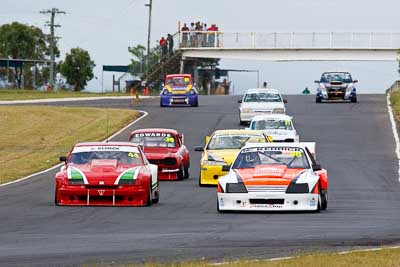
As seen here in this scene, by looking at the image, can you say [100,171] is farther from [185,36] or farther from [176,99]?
[185,36]

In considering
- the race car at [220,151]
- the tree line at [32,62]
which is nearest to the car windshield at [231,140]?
the race car at [220,151]

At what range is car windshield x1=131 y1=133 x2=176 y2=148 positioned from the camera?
32.8 meters

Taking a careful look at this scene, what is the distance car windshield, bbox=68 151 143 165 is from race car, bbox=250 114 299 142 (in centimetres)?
1615

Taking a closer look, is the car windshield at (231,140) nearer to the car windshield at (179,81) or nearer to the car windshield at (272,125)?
the car windshield at (272,125)

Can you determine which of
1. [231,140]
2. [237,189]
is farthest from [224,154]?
[237,189]

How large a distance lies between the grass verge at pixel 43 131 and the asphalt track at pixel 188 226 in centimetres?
405

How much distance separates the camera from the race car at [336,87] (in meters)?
67.6

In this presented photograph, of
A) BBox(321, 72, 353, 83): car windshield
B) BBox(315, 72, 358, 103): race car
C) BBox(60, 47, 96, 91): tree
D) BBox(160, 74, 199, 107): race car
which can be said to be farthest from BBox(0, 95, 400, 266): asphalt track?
BBox(60, 47, 96, 91): tree

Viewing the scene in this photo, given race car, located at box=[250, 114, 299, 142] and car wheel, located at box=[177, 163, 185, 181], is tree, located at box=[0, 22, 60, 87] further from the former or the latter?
car wheel, located at box=[177, 163, 185, 181]

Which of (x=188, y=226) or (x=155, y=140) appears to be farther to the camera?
(x=155, y=140)

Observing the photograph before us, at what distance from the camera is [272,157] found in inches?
921

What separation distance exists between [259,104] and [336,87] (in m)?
15.7

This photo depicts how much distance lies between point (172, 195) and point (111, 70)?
95.9 m

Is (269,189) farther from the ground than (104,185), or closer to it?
farther from the ground
